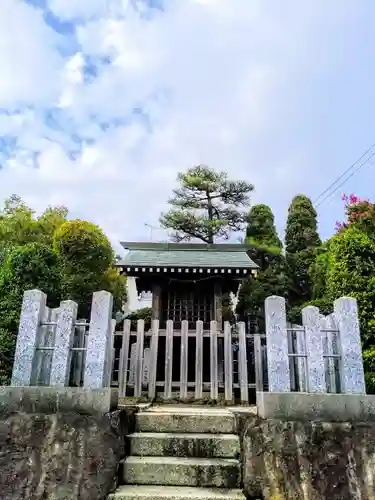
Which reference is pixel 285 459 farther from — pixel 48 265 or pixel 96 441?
pixel 48 265

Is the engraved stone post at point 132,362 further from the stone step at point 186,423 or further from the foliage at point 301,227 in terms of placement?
the foliage at point 301,227

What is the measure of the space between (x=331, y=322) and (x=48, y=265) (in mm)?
5703

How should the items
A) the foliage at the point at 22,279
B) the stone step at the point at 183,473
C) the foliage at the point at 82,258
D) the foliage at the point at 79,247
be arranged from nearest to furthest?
the stone step at the point at 183,473 < the foliage at the point at 22,279 < the foliage at the point at 82,258 < the foliage at the point at 79,247

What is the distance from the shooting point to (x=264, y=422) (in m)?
3.10

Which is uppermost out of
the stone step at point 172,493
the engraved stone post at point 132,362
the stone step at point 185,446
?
the engraved stone post at point 132,362

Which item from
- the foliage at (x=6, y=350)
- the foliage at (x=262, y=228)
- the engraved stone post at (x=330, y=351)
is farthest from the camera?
the foliage at (x=262, y=228)

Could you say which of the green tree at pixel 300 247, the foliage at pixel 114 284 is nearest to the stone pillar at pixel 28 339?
the foliage at pixel 114 284

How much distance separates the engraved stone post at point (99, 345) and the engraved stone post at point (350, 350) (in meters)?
2.35

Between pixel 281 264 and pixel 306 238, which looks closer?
pixel 281 264

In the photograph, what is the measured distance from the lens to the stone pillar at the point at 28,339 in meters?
3.50

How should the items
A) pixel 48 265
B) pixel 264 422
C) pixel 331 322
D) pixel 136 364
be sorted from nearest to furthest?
pixel 264 422
pixel 331 322
pixel 136 364
pixel 48 265

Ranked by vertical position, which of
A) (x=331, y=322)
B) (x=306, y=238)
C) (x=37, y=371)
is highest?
(x=306, y=238)

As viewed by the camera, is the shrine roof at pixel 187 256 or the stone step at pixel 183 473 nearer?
the stone step at pixel 183 473

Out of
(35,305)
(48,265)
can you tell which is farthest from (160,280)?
(35,305)
